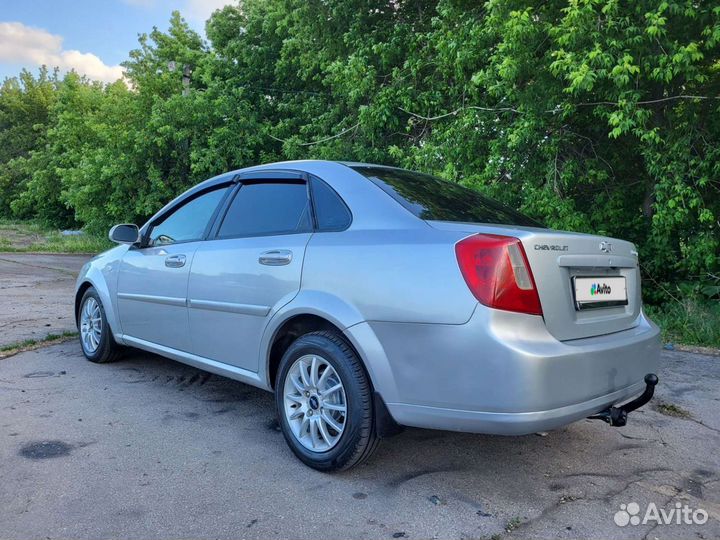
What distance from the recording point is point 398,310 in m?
2.60

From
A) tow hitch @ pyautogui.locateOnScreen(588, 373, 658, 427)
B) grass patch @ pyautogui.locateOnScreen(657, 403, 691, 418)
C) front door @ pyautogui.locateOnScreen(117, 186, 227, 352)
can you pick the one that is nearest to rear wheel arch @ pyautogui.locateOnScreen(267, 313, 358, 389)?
front door @ pyautogui.locateOnScreen(117, 186, 227, 352)

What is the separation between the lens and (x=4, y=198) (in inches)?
1442

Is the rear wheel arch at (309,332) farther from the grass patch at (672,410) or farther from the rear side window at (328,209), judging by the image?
the grass patch at (672,410)

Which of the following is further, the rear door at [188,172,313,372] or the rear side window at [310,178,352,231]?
the rear door at [188,172,313,372]

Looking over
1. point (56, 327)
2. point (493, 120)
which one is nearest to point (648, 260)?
point (493, 120)

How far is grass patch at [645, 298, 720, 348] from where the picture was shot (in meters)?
6.12

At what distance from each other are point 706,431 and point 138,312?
4052 millimetres

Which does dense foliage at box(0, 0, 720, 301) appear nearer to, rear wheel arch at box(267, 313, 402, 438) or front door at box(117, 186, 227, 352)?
front door at box(117, 186, 227, 352)

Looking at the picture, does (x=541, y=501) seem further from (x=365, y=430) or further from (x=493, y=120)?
(x=493, y=120)

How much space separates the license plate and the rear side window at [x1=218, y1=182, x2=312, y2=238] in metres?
1.46

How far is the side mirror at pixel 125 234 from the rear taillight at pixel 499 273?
3058mm

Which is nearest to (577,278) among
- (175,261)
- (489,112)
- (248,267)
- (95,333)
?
(248,267)

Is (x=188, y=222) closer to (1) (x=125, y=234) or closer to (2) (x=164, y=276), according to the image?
(2) (x=164, y=276)

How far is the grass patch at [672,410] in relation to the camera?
12.9ft
